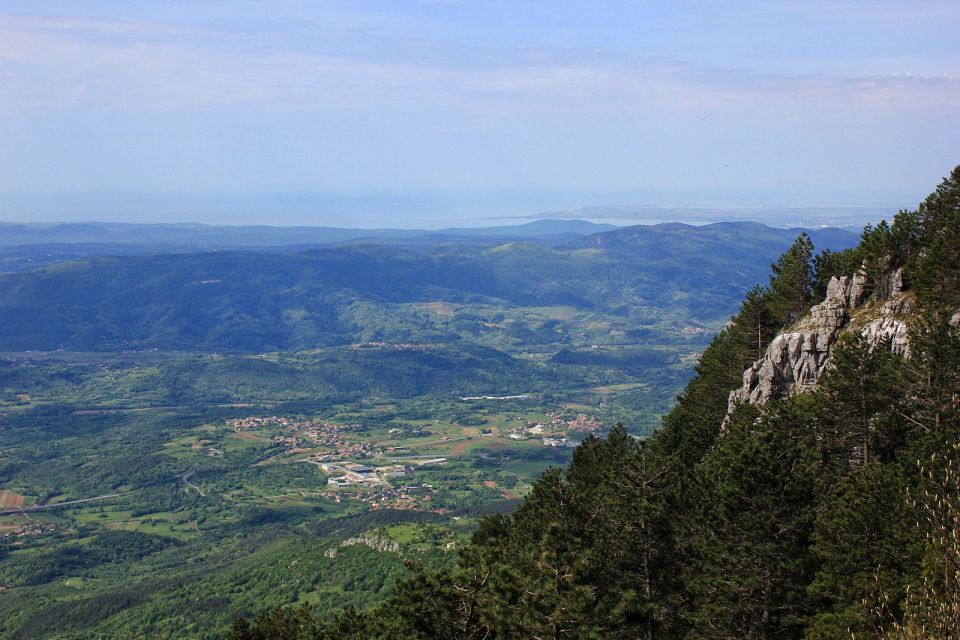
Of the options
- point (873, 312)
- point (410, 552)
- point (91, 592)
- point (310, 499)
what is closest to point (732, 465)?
point (873, 312)

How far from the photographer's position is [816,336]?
4447cm

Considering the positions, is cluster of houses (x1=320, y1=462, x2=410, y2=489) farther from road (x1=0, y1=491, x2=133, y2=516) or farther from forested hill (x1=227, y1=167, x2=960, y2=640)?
forested hill (x1=227, y1=167, x2=960, y2=640)

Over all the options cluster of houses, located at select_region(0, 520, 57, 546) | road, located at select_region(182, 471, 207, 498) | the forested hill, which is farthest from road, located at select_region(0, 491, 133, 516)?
the forested hill

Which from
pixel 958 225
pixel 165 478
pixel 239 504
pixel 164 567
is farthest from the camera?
pixel 165 478

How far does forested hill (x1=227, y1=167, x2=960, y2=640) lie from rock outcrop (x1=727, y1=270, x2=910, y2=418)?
2.06 m

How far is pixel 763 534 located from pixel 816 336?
18444 mm

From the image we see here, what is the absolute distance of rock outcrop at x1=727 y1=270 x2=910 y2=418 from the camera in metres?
42.5

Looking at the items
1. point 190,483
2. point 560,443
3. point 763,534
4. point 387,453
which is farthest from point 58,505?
point 763,534

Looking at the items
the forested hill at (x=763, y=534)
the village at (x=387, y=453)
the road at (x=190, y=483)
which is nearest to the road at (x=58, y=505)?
the road at (x=190, y=483)

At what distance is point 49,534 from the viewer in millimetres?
130000

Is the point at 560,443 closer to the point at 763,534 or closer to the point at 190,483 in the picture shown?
the point at 190,483

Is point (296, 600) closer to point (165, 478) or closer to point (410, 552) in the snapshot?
point (410, 552)

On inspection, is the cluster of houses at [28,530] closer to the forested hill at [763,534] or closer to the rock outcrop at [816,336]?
the forested hill at [763,534]

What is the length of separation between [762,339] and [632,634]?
1179 inches
